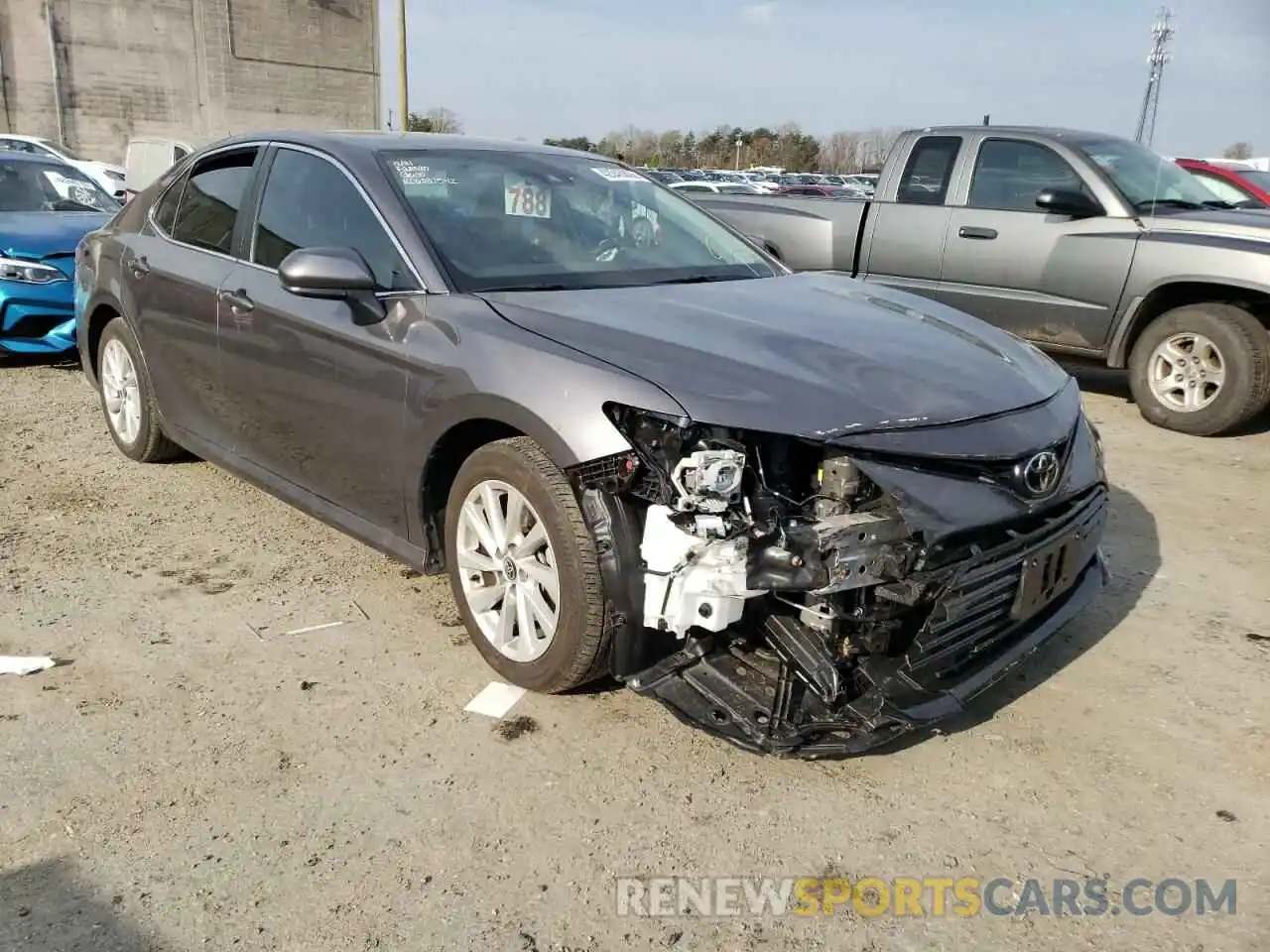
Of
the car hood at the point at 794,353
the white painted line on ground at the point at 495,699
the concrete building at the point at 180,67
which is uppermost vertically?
the concrete building at the point at 180,67

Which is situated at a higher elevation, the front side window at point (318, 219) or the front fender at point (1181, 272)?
the front side window at point (318, 219)

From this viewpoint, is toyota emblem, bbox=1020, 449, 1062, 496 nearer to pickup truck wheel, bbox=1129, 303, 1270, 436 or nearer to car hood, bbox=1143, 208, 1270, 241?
pickup truck wheel, bbox=1129, 303, 1270, 436

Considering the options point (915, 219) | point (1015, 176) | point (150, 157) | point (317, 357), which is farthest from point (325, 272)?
point (150, 157)

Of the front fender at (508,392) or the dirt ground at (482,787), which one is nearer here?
the dirt ground at (482,787)

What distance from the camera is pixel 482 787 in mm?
2727

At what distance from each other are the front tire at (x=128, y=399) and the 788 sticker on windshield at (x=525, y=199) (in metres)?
2.21

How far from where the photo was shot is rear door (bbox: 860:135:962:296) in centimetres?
752

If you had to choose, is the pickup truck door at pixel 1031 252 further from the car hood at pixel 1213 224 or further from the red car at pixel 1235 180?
the red car at pixel 1235 180

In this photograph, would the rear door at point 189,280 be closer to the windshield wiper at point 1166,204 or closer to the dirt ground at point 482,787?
the dirt ground at point 482,787

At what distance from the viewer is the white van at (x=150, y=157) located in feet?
70.5

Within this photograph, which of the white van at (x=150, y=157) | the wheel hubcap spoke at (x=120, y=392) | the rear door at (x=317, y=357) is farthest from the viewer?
the white van at (x=150, y=157)

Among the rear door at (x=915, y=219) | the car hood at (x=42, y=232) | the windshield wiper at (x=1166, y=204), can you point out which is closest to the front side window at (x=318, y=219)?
the car hood at (x=42, y=232)

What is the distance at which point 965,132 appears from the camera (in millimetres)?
7516

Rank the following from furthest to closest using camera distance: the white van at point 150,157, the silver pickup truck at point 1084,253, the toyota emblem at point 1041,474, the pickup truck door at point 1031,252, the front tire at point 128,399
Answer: the white van at point 150,157 → the pickup truck door at point 1031,252 → the silver pickup truck at point 1084,253 → the front tire at point 128,399 → the toyota emblem at point 1041,474
